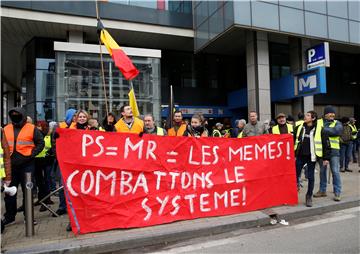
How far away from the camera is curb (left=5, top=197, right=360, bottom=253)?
435 centimetres

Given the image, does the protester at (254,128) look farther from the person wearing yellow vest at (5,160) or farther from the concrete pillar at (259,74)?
the concrete pillar at (259,74)

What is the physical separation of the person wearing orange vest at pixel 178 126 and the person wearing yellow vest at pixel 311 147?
2.30 metres

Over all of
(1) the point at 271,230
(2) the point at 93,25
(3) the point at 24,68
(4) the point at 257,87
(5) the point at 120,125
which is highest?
(2) the point at 93,25

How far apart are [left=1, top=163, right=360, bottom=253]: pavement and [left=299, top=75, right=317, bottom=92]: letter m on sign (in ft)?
30.7

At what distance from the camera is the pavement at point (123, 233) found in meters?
4.38

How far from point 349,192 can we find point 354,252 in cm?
376

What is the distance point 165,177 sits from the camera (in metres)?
5.29

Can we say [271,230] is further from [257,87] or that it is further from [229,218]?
[257,87]

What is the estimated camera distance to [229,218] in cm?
548

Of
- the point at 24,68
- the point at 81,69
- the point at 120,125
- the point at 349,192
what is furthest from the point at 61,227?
the point at 24,68

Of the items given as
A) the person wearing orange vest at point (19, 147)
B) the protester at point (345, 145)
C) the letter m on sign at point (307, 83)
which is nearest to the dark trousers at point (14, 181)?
the person wearing orange vest at point (19, 147)

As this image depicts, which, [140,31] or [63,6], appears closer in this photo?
[63,6]

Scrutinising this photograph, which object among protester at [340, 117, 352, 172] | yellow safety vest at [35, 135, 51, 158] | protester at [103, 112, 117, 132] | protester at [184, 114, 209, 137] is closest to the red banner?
protester at [184, 114, 209, 137]

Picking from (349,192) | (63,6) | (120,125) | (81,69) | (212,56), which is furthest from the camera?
(212,56)
